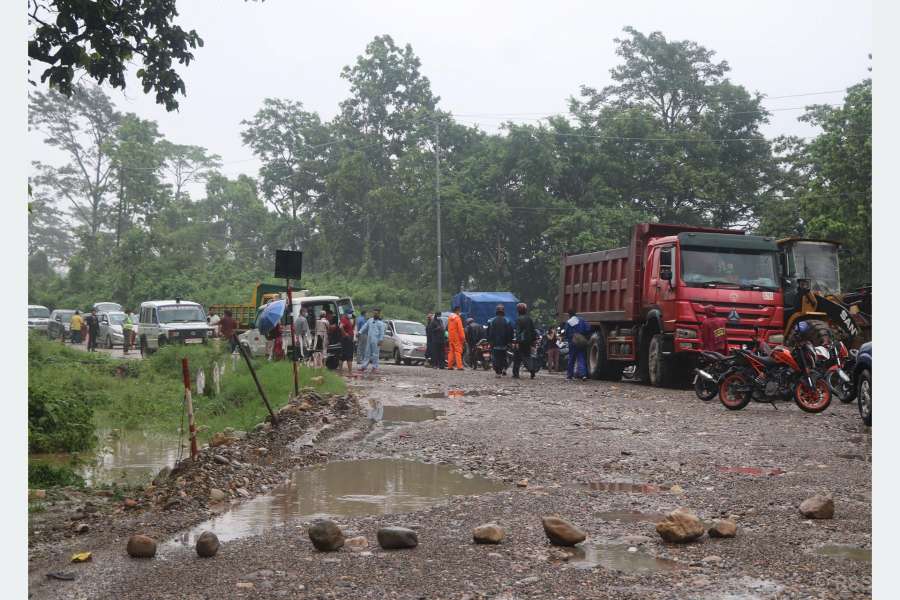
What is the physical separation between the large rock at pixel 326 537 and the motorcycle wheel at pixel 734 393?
968cm

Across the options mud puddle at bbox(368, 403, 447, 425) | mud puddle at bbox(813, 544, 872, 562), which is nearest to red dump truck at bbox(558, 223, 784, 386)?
mud puddle at bbox(368, 403, 447, 425)

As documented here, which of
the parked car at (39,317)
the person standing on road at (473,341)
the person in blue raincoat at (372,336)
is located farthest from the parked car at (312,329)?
the parked car at (39,317)

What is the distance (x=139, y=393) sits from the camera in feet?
64.4

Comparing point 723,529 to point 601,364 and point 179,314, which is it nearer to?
point 601,364

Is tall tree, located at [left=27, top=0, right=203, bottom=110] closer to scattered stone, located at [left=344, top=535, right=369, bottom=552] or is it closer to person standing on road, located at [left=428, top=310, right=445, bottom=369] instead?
scattered stone, located at [left=344, top=535, right=369, bottom=552]

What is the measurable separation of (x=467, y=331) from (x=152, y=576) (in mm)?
25563

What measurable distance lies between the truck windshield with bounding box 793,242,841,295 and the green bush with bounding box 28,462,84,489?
1512cm

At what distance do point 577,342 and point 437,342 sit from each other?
761 cm

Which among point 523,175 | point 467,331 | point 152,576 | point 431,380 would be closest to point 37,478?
point 152,576

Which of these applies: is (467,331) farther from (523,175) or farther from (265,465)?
(265,465)

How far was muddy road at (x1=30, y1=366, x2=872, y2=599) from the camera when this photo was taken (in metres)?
4.99

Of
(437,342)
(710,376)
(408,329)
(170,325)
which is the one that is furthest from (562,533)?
(170,325)

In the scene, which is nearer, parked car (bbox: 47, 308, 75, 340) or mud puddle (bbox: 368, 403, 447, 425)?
mud puddle (bbox: 368, 403, 447, 425)

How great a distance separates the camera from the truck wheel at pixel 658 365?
62.0 ft
